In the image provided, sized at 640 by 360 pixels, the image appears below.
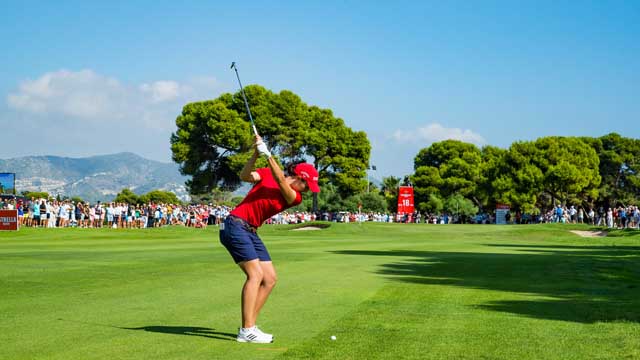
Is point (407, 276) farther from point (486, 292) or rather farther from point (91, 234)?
point (91, 234)

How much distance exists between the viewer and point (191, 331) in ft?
32.4

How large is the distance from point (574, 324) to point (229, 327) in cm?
496

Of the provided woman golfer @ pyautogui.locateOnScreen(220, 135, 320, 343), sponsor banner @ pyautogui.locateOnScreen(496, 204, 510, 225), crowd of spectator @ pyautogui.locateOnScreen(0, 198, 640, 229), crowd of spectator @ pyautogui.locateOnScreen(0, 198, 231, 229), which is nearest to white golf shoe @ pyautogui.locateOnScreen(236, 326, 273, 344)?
woman golfer @ pyautogui.locateOnScreen(220, 135, 320, 343)

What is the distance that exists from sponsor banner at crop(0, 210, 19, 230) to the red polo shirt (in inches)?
1501

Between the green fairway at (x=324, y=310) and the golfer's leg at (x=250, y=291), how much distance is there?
346mm

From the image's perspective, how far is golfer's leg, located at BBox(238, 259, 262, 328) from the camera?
933 cm

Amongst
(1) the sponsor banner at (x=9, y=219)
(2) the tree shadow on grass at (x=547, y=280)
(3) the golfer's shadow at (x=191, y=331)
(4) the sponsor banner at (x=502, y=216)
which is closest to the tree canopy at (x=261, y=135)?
(4) the sponsor banner at (x=502, y=216)

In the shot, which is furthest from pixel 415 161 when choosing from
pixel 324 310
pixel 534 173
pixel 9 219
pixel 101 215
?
pixel 324 310

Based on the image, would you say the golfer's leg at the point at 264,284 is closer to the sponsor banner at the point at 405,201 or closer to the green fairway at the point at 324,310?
the green fairway at the point at 324,310

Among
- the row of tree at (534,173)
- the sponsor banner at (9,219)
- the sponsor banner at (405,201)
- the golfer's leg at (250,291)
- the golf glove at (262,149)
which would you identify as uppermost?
the row of tree at (534,173)

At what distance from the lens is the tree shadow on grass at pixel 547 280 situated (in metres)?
12.9

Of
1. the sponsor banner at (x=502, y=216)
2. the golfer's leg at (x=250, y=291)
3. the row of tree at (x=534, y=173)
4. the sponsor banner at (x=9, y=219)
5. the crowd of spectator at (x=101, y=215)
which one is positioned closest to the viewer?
the golfer's leg at (x=250, y=291)

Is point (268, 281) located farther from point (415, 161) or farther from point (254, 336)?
point (415, 161)

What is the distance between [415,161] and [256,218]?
122 meters
